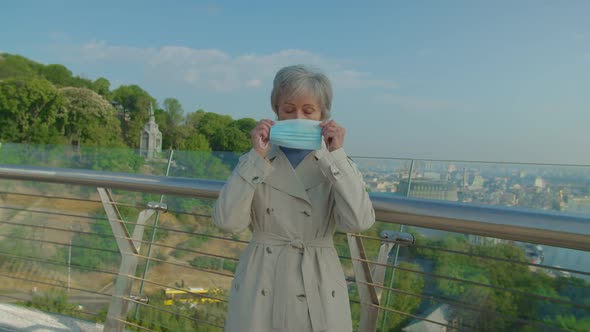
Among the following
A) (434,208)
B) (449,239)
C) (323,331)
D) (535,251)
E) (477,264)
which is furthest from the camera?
(477,264)

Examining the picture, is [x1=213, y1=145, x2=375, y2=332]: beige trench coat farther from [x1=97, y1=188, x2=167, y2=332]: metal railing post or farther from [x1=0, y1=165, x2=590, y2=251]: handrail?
[x1=97, y1=188, x2=167, y2=332]: metal railing post

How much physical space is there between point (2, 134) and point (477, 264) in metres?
60.2

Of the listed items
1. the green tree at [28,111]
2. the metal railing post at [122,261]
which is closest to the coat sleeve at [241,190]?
the metal railing post at [122,261]

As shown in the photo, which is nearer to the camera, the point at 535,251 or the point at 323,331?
the point at 323,331

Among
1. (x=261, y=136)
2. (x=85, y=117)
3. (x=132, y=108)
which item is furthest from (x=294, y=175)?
(x=132, y=108)

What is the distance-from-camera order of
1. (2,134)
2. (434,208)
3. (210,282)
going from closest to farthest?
(434,208), (210,282), (2,134)

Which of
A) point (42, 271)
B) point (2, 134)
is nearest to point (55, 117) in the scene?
point (2, 134)

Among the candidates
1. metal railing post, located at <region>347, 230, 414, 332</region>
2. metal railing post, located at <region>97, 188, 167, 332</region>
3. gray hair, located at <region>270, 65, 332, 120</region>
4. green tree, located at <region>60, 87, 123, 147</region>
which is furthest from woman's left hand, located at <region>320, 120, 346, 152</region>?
green tree, located at <region>60, 87, 123, 147</region>

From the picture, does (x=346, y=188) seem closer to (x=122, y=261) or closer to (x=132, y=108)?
(x=122, y=261)

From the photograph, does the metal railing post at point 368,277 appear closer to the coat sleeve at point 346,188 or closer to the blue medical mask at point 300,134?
the coat sleeve at point 346,188

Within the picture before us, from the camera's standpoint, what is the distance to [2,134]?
5406cm

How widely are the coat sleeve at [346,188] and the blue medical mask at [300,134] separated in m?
0.04

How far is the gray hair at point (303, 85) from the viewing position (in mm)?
1541

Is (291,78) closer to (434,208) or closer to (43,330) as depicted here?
(434,208)
